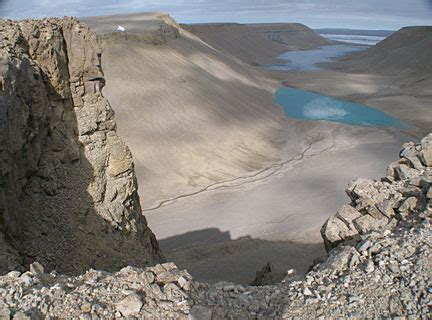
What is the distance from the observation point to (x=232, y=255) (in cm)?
1234

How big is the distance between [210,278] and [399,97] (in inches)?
1196

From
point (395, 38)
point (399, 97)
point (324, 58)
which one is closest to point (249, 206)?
point (399, 97)

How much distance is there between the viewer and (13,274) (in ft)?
13.1

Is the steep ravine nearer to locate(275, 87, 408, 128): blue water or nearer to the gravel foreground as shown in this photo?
the gravel foreground

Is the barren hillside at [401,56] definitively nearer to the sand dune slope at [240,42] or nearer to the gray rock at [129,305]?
the sand dune slope at [240,42]

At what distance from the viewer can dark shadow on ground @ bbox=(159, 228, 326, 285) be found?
11090 mm

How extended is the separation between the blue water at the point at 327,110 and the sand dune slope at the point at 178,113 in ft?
8.98

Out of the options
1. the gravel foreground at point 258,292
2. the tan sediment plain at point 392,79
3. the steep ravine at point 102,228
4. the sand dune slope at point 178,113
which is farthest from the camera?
the tan sediment plain at point 392,79

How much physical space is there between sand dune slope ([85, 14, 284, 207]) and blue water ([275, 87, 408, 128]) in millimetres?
2736

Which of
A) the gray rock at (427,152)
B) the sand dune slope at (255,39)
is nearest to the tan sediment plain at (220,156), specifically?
the gray rock at (427,152)

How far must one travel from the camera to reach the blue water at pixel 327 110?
2994 cm

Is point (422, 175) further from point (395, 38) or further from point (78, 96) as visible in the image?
point (395, 38)

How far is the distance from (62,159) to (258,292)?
4111 mm

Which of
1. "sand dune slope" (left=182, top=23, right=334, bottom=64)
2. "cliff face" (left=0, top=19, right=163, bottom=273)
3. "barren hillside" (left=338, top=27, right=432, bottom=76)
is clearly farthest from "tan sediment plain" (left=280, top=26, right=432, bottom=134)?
"cliff face" (left=0, top=19, right=163, bottom=273)
